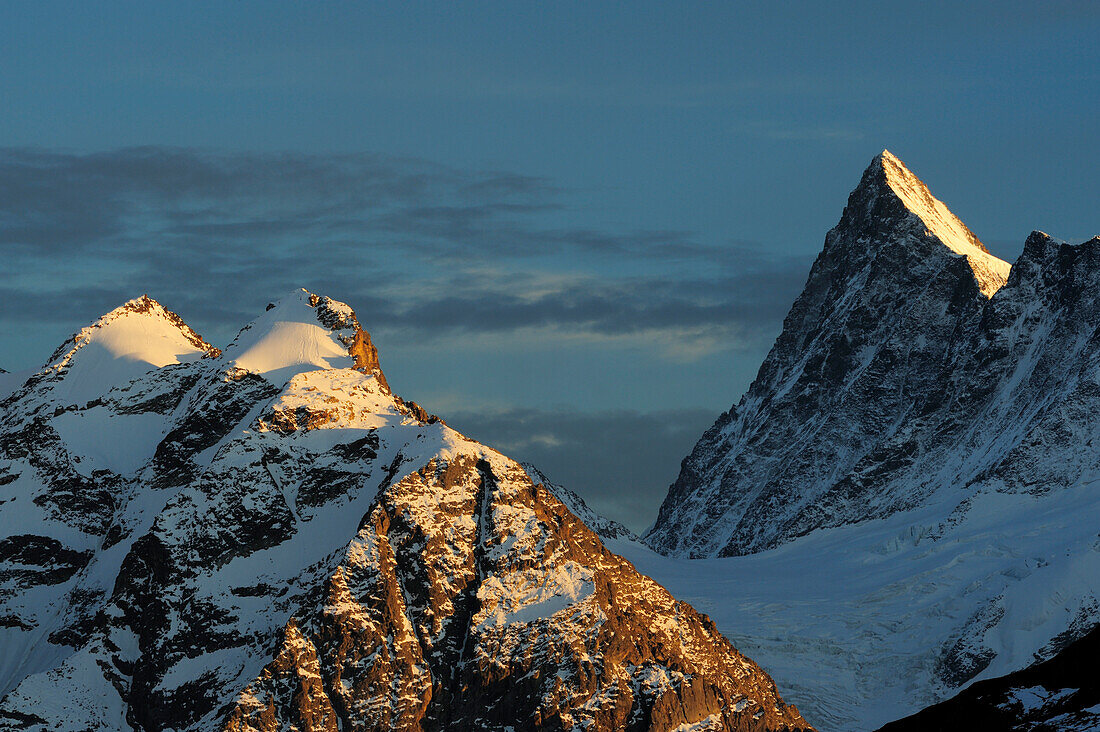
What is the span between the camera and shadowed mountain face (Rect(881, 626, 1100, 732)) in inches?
4614

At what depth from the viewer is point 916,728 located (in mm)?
126688

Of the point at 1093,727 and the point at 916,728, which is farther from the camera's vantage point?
the point at 916,728

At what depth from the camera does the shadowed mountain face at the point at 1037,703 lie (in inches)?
4614

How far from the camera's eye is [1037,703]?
121 metres

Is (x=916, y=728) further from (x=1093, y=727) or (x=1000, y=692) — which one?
(x=1093, y=727)

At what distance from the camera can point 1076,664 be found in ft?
409

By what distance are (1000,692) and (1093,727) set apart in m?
12.3

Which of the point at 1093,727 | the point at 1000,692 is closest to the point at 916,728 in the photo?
the point at 1000,692

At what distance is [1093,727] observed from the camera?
113938mm

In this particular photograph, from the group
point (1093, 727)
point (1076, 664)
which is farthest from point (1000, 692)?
point (1093, 727)

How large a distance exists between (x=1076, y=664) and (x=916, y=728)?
9110mm

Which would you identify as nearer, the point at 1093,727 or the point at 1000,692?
the point at 1093,727

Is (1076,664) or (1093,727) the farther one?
(1076,664)

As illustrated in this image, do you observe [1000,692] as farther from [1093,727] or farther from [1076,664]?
[1093,727]
